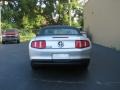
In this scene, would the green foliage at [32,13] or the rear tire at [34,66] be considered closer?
the rear tire at [34,66]

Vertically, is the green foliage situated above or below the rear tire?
below

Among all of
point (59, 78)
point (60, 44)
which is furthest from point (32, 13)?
point (59, 78)

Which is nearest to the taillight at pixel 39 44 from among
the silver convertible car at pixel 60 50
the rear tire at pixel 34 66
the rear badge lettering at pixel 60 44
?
the silver convertible car at pixel 60 50

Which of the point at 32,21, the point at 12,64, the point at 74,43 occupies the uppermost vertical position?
the point at 74,43

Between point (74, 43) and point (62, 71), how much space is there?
4.59 ft

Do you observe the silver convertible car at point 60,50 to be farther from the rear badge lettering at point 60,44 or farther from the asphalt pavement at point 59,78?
the asphalt pavement at point 59,78

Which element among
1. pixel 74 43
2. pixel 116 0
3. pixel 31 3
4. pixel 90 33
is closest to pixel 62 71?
pixel 74 43

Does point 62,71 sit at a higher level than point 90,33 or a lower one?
higher

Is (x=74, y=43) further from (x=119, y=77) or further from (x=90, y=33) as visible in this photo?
(x=90, y=33)

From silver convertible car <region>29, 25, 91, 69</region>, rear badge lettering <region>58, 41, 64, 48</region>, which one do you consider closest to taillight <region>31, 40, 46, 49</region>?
silver convertible car <region>29, 25, 91, 69</region>

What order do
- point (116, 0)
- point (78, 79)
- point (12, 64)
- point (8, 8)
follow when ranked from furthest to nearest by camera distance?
point (8, 8), point (116, 0), point (12, 64), point (78, 79)

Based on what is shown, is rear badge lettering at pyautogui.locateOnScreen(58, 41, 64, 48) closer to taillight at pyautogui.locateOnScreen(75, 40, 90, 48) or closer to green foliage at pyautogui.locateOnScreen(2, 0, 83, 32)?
taillight at pyautogui.locateOnScreen(75, 40, 90, 48)

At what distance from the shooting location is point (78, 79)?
10.4 meters

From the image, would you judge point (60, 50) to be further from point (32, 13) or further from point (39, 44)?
point (32, 13)
